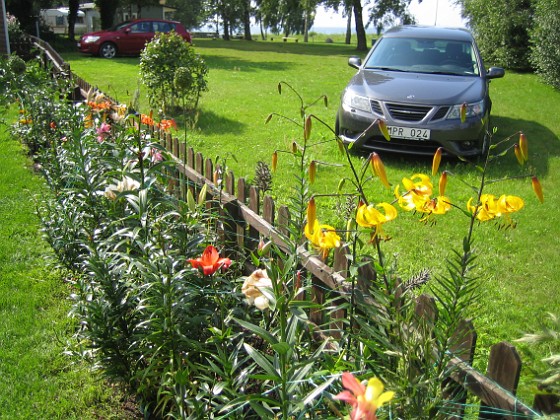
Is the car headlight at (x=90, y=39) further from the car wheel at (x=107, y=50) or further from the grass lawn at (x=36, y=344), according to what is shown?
the grass lawn at (x=36, y=344)

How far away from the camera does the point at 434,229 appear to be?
498cm

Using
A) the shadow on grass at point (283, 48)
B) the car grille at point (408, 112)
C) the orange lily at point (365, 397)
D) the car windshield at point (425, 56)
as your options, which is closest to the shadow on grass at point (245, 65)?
the shadow on grass at point (283, 48)

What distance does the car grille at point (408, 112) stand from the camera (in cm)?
665

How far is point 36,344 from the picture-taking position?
3.22 m

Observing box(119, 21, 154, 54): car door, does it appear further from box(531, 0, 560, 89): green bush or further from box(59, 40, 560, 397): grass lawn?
box(531, 0, 560, 89): green bush

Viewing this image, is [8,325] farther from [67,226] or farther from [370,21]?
[370,21]

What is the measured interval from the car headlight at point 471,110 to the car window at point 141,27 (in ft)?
62.8

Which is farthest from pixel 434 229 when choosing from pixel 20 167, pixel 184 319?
pixel 20 167

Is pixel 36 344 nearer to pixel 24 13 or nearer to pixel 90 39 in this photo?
pixel 90 39

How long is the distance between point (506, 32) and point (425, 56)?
13549 mm

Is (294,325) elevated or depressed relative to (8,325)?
elevated

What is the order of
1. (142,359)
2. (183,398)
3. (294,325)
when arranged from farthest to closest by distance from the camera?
(142,359) → (183,398) → (294,325)

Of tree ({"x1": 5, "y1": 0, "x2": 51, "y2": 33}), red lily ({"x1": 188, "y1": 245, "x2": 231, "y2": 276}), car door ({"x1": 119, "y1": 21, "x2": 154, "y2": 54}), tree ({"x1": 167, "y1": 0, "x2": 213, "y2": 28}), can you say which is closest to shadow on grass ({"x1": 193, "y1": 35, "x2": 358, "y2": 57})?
car door ({"x1": 119, "y1": 21, "x2": 154, "y2": 54})

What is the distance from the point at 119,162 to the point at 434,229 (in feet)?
9.54
